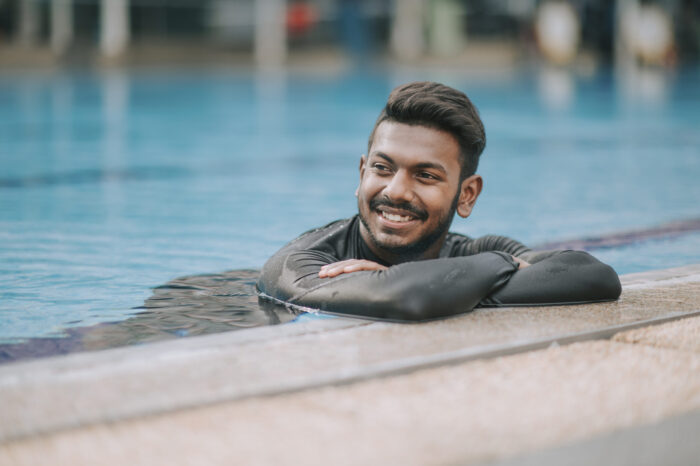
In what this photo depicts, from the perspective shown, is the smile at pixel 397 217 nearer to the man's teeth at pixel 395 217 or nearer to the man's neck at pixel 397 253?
the man's teeth at pixel 395 217

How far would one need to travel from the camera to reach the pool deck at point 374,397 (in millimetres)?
2479

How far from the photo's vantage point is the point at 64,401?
108 inches

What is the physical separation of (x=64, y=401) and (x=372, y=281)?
4.57ft

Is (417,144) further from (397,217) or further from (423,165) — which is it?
(397,217)

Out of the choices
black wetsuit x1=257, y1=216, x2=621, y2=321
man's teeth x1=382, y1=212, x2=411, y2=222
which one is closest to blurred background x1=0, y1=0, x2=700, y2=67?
black wetsuit x1=257, y1=216, x2=621, y2=321

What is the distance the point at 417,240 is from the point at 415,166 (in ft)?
1.02

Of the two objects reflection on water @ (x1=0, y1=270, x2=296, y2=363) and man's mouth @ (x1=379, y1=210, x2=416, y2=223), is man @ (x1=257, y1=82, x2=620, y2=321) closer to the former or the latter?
Answer: man's mouth @ (x1=379, y1=210, x2=416, y2=223)

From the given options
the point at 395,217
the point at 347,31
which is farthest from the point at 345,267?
the point at 347,31

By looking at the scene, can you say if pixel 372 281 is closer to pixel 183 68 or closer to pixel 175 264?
pixel 175 264

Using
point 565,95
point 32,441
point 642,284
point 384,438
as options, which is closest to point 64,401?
point 32,441

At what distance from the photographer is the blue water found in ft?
18.4

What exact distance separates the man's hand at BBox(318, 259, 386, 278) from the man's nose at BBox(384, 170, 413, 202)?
281mm

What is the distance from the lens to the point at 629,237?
652cm

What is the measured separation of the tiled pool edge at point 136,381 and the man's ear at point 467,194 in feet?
3.89
